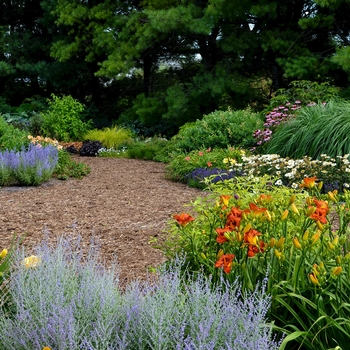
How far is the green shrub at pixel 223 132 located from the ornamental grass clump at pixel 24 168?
10.5 ft

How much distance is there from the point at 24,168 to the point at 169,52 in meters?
10.3

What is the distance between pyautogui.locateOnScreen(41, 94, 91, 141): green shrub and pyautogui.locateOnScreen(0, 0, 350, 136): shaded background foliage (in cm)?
155

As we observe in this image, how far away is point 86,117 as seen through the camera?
1730cm

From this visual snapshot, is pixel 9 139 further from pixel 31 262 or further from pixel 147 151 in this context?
pixel 31 262

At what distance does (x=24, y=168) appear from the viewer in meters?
7.06

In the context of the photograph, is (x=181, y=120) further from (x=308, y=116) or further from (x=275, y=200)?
(x=275, y=200)

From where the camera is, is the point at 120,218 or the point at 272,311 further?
the point at 120,218

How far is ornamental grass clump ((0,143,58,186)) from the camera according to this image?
7020 mm

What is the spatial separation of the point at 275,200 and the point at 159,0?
13.1 metres

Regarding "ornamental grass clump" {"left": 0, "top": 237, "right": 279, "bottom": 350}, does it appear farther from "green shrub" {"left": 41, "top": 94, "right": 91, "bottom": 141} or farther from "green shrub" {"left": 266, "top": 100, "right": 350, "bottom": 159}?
"green shrub" {"left": 41, "top": 94, "right": 91, "bottom": 141}

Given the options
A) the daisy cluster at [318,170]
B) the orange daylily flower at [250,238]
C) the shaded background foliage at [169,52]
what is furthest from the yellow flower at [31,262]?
the shaded background foliage at [169,52]

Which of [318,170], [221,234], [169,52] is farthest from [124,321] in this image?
[169,52]

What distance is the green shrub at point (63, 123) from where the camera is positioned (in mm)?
14139

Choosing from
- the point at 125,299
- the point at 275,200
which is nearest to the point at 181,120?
the point at 275,200
